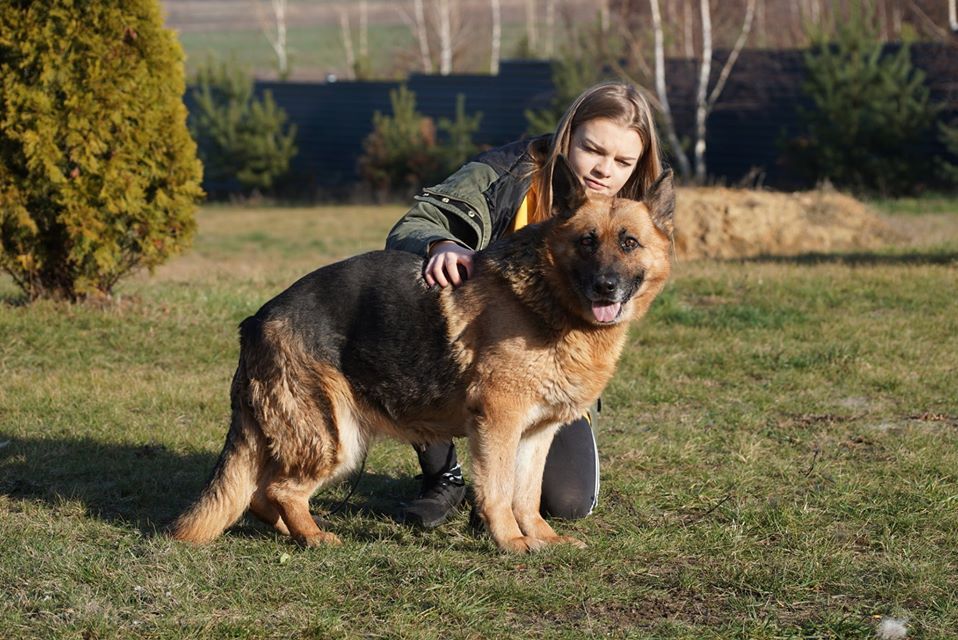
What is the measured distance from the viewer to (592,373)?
14.8 ft

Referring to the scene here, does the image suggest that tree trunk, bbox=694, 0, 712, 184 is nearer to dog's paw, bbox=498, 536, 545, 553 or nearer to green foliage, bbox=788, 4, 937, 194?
green foliage, bbox=788, 4, 937, 194

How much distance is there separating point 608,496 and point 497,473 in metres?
1.19

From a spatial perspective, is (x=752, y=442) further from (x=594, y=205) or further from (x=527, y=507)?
(x=594, y=205)

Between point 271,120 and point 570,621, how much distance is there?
2496cm

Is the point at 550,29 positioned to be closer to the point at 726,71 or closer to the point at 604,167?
the point at 726,71

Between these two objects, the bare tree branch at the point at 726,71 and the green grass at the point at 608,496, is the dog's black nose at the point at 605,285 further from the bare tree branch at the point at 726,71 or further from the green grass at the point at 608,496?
the bare tree branch at the point at 726,71

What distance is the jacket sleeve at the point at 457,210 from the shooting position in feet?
16.7

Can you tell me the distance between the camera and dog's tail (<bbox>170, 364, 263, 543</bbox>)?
14.8 feet

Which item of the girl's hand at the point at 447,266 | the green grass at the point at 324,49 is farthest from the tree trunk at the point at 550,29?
the girl's hand at the point at 447,266

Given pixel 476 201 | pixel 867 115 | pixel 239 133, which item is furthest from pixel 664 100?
pixel 476 201

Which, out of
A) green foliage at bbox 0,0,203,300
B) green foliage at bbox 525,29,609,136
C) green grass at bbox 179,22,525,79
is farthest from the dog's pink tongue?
green grass at bbox 179,22,525,79

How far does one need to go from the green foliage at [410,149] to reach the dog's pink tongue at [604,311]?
72.6 ft

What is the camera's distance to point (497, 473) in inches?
174

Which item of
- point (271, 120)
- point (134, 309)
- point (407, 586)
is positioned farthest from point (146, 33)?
point (271, 120)
